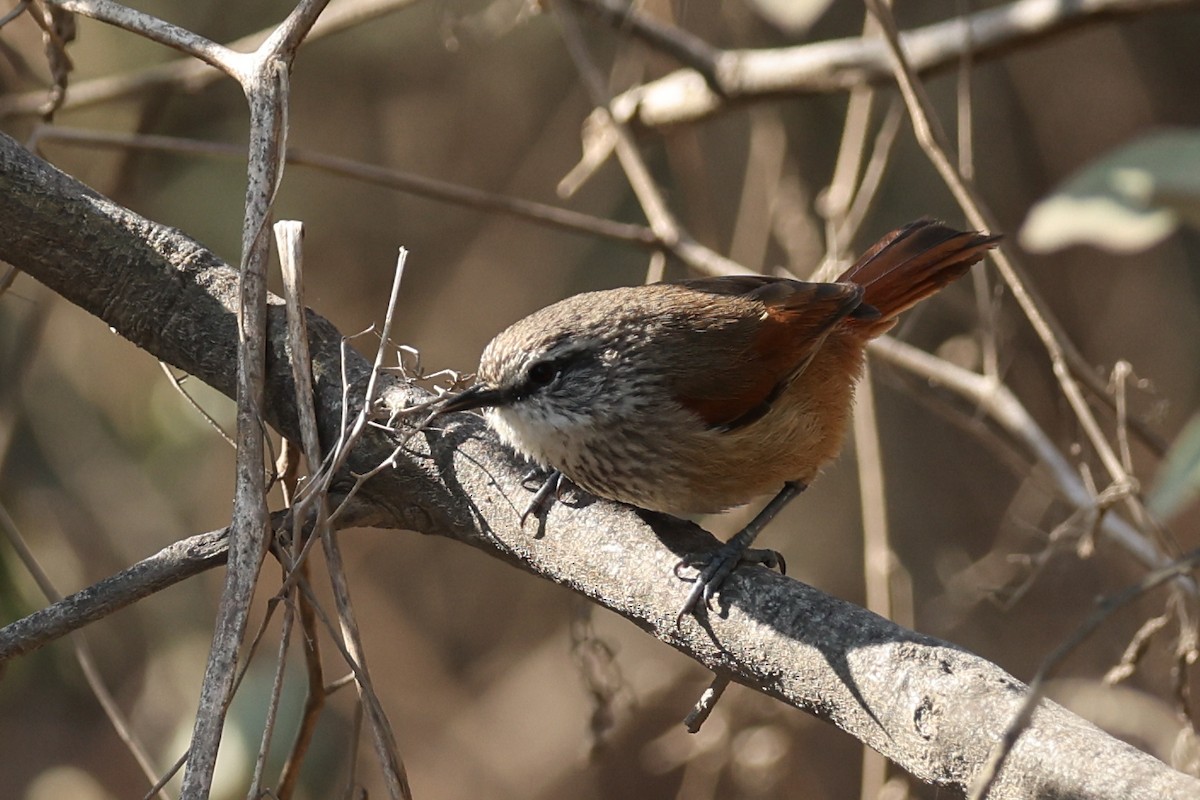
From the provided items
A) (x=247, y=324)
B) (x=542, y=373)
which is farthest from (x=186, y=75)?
(x=247, y=324)

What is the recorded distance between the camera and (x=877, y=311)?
132 inches

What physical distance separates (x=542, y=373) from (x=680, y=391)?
0.36m

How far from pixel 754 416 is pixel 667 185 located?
401cm

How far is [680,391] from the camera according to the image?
2914 millimetres

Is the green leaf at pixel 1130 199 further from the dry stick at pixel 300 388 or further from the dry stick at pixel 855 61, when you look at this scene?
the dry stick at pixel 300 388

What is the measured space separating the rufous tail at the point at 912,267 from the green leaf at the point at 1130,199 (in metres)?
0.23

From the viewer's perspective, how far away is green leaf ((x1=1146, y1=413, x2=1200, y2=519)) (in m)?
2.51

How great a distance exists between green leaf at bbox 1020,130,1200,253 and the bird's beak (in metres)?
1.79

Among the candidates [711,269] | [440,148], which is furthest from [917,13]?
[711,269]

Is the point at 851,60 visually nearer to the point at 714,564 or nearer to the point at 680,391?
the point at 680,391

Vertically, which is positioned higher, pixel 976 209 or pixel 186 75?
pixel 186 75

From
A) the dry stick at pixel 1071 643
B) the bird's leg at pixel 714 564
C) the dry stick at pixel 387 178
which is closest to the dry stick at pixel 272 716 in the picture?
the bird's leg at pixel 714 564

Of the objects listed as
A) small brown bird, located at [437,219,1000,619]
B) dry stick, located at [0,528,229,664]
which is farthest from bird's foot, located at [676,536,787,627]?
dry stick, located at [0,528,229,664]

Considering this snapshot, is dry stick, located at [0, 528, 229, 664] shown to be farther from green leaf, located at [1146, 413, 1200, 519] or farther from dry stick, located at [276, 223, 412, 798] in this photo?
green leaf, located at [1146, 413, 1200, 519]
